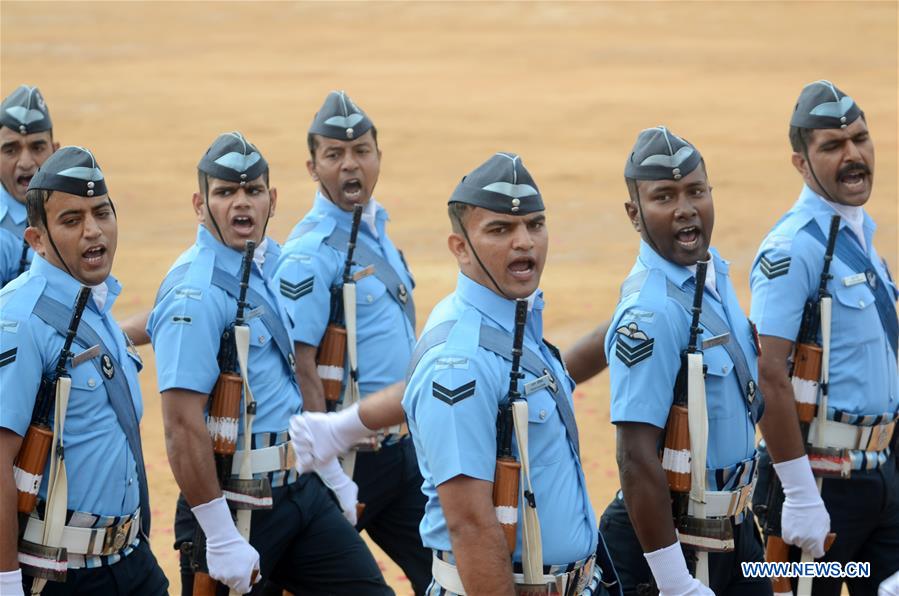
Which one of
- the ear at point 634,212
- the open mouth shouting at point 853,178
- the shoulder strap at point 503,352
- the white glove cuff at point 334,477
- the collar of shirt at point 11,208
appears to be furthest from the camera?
the collar of shirt at point 11,208

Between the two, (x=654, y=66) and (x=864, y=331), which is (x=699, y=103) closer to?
(x=654, y=66)

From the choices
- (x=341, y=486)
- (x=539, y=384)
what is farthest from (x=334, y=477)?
(x=539, y=384)

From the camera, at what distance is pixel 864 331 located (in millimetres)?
6441

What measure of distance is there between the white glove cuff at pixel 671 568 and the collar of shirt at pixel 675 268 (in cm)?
102

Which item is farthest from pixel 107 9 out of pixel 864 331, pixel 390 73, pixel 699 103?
pixel 864 331

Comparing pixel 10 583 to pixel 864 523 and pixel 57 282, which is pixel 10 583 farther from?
pixel 864 523

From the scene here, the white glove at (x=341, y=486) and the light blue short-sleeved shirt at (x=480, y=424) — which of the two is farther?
the white glove at (x=341, y=486)

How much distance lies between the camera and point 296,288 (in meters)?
7.35

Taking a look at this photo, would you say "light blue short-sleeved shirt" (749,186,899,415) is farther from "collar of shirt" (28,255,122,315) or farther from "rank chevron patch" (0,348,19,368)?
"rank chevron patch" (0,348,19,368)

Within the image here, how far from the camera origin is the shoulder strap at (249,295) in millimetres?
6289

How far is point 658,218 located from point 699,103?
71.2 feet

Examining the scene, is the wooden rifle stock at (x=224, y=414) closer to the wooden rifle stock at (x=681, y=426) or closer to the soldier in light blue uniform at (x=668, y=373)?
the soldier in light blue uniform at (x=668, y=373)

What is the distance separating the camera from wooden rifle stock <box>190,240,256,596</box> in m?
6.17

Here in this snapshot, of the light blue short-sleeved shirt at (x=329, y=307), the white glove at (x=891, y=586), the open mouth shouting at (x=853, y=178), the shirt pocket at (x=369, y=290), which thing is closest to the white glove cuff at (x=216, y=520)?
the light blue short-sleeved shirt at (x=329, y=307)
